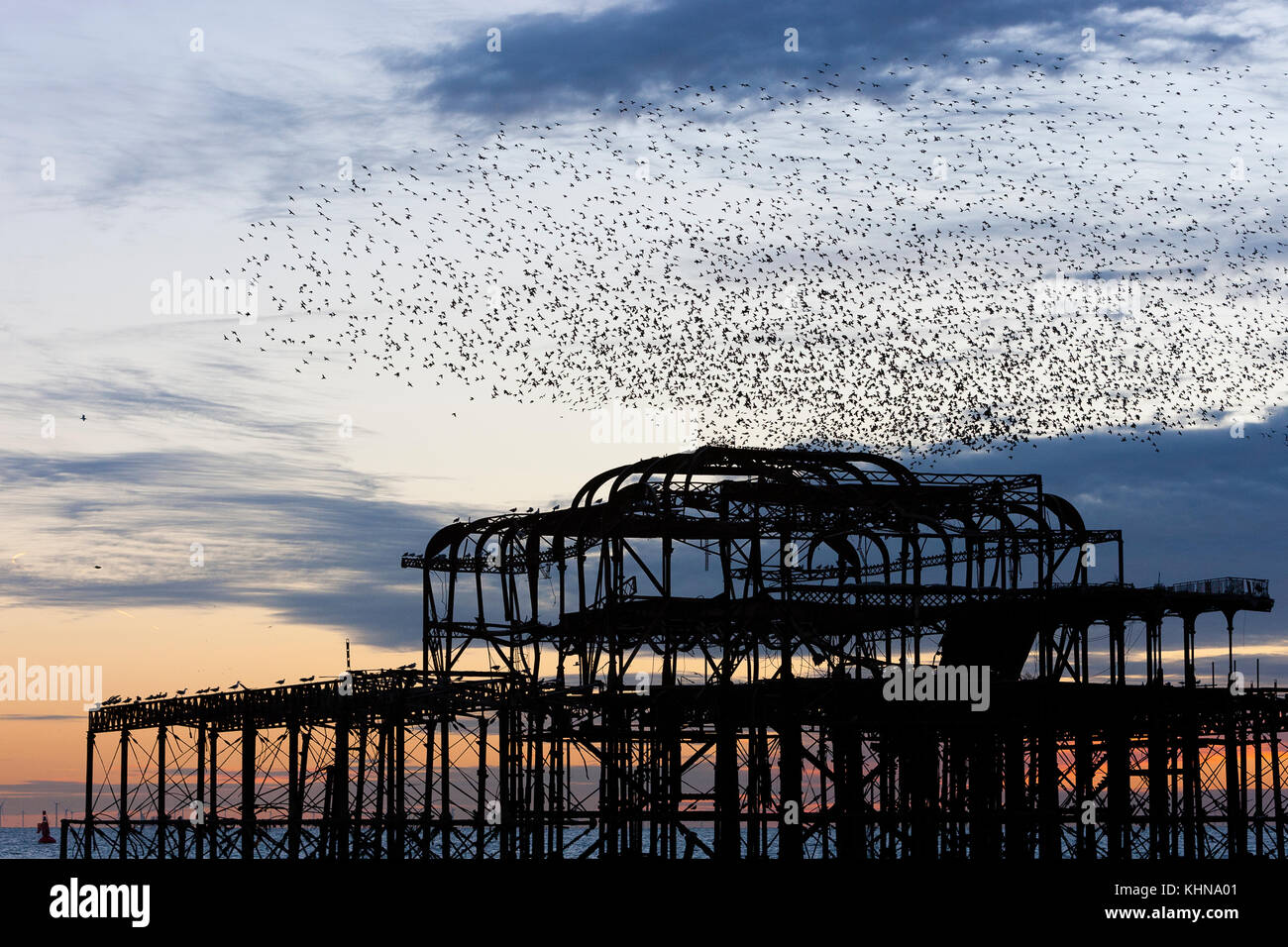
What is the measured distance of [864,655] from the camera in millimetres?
65875

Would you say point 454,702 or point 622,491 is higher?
point 622,491

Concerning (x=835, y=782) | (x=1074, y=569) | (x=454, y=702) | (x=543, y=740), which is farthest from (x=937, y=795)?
(x=454, y=702)

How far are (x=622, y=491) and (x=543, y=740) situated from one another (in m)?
9.19
